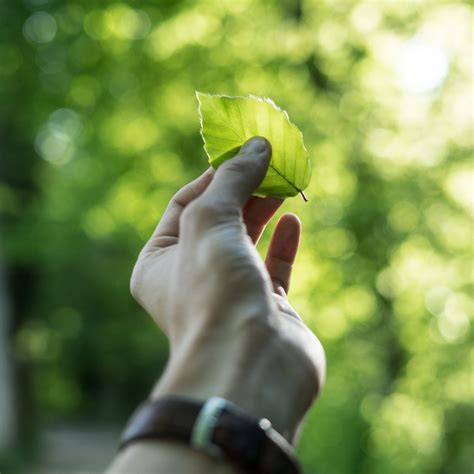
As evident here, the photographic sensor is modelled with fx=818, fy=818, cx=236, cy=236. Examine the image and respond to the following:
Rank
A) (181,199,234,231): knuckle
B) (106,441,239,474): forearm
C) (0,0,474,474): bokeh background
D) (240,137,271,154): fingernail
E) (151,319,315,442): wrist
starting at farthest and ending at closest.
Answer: (0,0,474,474): bokeh background < (240,137,271,154): fingernail < (181,199,234,231): knuckle < (151,319,315,442): wrist < (106,441,239,474): forearm

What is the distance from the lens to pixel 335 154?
7.64 m

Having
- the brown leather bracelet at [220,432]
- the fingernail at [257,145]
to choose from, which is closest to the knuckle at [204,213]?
the fingernail at [257,145]

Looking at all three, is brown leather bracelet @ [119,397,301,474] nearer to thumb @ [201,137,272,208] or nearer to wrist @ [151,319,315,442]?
wrist @ [151,319,315,442]

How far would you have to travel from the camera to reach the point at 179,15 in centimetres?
840

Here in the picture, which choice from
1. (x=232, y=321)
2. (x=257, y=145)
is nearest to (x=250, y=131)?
(x=257, y=145)

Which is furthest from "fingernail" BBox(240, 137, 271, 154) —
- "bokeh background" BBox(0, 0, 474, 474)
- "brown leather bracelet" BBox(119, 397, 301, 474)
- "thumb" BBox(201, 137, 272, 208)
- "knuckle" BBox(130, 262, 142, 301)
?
"bokeh background" BBox(0, 0, 474, 474)

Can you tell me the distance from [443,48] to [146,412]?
7453 millimetres

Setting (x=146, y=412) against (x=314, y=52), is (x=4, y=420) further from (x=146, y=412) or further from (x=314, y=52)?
(x=146, y=412)

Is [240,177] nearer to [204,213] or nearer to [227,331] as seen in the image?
[204,213]

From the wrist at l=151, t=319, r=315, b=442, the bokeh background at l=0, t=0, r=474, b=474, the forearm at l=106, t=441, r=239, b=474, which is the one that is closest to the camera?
the forearm at l=106, t=441, r=239, b=474

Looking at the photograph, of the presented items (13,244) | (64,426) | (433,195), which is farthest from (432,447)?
(64,426)

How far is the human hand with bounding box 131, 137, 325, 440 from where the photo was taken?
1.06 metres

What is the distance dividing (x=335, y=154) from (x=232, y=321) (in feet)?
21.8

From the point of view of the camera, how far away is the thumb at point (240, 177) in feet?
4.22
